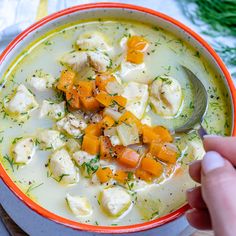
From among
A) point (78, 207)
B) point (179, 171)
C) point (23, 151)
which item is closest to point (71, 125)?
point (23, 151)

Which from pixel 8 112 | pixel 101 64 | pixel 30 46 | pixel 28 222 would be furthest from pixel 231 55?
pixel 28 222

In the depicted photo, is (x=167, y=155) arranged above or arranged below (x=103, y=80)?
below

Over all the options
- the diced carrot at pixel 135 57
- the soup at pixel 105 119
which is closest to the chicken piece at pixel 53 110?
the soup at pixel 105 119

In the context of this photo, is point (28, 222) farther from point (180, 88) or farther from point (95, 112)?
point (180, 88)

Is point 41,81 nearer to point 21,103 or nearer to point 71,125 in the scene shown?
point 21,103

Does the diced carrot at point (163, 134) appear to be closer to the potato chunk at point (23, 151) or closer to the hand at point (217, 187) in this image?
the hand at point (217, 187)

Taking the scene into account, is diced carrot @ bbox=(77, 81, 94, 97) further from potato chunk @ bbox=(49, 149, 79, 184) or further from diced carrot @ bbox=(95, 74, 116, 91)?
potato chunk @ bbox=(49, 149, 79, 184)
